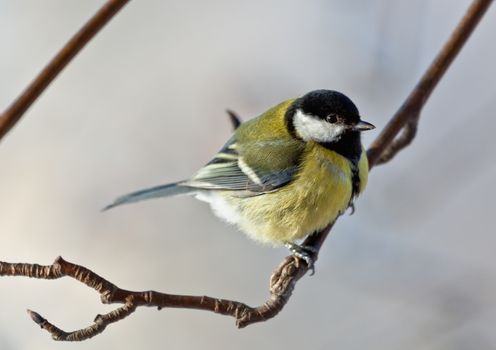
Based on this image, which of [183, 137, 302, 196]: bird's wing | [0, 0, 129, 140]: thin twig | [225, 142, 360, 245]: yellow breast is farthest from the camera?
[183, 137, 302, 196]: bird's wing

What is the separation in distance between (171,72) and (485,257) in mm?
1542

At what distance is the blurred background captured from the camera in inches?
87.2

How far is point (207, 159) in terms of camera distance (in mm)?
2594

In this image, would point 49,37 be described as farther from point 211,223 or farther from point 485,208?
point 485,208

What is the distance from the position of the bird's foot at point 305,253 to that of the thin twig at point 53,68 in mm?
878

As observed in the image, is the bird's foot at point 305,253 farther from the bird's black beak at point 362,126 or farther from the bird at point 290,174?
the bird's black beak at point 362,126

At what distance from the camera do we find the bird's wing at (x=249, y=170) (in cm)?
184

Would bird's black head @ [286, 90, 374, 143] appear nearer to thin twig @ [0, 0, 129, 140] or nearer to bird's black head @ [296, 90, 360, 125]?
bird's black head @ [296, 90, 360, 125]

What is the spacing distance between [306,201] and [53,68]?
1.10 metres

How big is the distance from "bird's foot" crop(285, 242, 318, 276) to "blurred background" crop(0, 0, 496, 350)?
0.48m

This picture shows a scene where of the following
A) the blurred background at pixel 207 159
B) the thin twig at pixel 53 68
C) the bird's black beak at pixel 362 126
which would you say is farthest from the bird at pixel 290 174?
the thin twig at pixel 53 68

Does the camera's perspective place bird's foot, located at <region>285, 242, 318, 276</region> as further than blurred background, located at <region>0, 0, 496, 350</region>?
No

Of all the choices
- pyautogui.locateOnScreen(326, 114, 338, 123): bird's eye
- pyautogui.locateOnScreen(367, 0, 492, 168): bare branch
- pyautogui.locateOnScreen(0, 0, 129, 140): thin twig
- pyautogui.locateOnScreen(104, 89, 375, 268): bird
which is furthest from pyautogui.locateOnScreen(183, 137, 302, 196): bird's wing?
pyautogui.locateOnScreen(0, 0, 129, 140): thin twig

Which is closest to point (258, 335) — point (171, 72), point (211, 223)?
point (211, 223)
